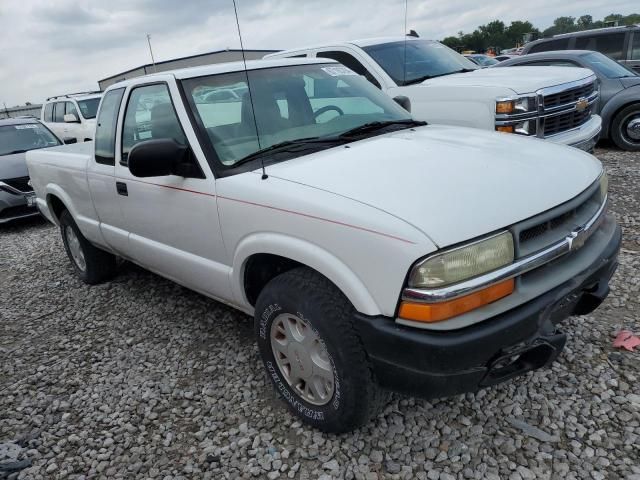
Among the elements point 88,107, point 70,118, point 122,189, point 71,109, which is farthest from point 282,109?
point 71,109

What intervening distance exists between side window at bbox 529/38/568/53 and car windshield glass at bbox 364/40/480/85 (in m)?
3.98

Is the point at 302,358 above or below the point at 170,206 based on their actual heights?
below

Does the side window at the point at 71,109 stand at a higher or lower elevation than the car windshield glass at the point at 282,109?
lower

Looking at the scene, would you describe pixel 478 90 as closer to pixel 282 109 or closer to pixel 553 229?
pixel 282 109

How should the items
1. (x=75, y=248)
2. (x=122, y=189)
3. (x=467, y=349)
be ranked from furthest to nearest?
(x=75, y=248)
(x=122, y=189)
(x=467, y=349)

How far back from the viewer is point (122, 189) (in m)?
3.69

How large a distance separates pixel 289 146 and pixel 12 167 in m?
7.15

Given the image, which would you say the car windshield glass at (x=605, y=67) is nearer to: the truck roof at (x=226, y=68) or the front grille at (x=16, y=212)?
the truck roof at (x=226, y=68)

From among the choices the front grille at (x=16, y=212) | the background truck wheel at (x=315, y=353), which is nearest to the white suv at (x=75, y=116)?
the front grille at (x=16, y=212)

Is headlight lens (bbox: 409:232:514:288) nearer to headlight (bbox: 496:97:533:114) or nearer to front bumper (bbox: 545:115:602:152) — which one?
headlight (bbox: 496:97:533:114)

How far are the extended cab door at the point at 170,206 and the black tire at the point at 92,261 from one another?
1197 millimetres

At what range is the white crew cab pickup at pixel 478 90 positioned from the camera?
5.19m

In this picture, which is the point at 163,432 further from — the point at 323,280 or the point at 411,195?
the point at 411,195

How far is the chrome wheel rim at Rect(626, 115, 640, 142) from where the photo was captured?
25.6ft
